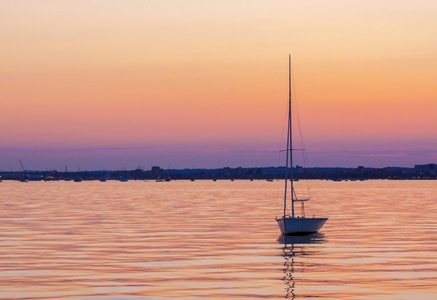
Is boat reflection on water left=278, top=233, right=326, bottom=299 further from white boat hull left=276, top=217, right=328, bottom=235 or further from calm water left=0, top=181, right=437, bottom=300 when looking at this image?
white boat hull left=276, top=217, right=328, bottom=235

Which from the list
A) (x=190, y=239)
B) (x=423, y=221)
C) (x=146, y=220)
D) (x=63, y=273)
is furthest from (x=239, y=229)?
(x=63, y=273)

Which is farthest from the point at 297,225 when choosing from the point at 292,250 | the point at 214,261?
the point at 214,261

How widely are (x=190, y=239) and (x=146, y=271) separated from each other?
64.0ft

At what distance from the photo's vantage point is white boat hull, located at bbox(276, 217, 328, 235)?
6025cm

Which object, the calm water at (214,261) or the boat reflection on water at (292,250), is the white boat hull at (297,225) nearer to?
the boat reflection on water at (292,250)

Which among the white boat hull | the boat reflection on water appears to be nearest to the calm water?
the boat reflection on water

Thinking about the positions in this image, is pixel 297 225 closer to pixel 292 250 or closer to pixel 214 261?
pixel 292 250

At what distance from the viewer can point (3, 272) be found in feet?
126

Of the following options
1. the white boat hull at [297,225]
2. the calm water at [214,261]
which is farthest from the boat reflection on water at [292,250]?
the white boat hull at [297,225]

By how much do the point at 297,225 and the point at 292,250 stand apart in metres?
9.65

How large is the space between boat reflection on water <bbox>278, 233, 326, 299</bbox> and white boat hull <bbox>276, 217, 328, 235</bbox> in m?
0.50

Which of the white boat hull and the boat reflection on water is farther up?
the white boat hull

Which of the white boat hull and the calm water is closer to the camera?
the calm water

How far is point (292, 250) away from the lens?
168ft
